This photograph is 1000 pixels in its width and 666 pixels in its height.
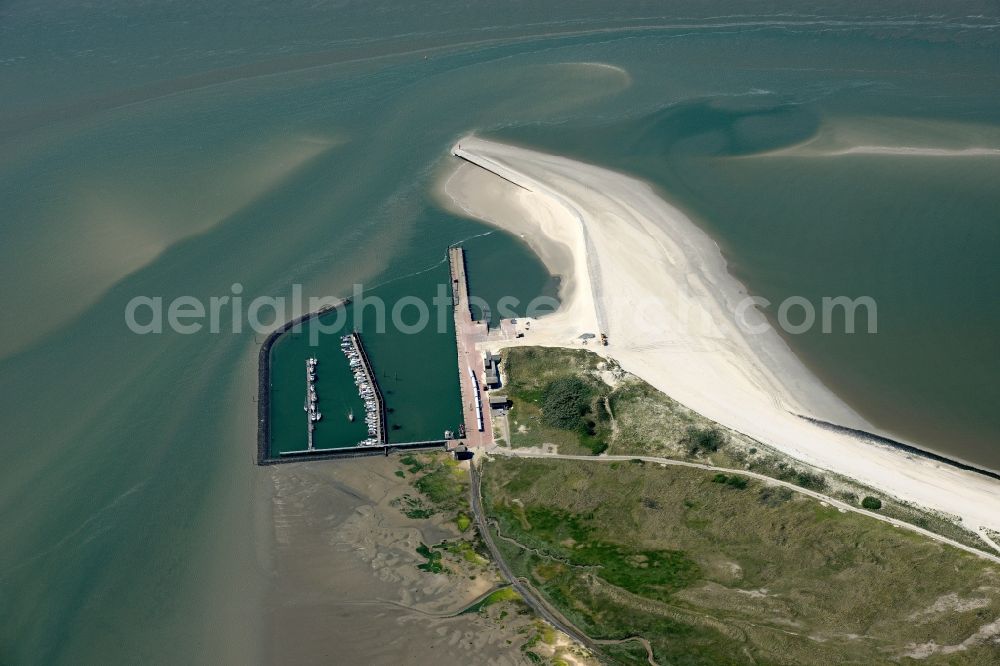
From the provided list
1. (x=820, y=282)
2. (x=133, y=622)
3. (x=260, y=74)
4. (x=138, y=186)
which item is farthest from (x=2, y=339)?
(x=820, y=282)

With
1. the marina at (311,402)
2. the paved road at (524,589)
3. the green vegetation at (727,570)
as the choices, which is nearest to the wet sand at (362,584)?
the paved road at (524,589)

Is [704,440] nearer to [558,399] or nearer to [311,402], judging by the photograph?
[558,399]

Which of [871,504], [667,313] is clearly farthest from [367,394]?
[871,504]

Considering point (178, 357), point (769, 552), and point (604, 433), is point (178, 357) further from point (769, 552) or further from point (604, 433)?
point (769, 552)

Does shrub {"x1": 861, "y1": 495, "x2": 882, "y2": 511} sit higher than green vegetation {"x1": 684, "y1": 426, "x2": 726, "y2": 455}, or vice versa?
green vegetation {"x1": 684, "y1": 426, "x2": 726, "y2": 455}

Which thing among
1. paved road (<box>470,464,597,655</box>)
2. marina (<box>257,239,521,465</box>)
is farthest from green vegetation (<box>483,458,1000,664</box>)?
marina (<box>257,239,521,465</box>)

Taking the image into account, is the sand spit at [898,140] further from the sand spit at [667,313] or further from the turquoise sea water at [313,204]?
the sand spit at [667,313]

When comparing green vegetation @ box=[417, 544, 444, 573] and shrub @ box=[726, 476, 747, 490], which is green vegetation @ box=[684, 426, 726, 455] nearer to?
shrub @ box=[726, 476, 747, 490]
